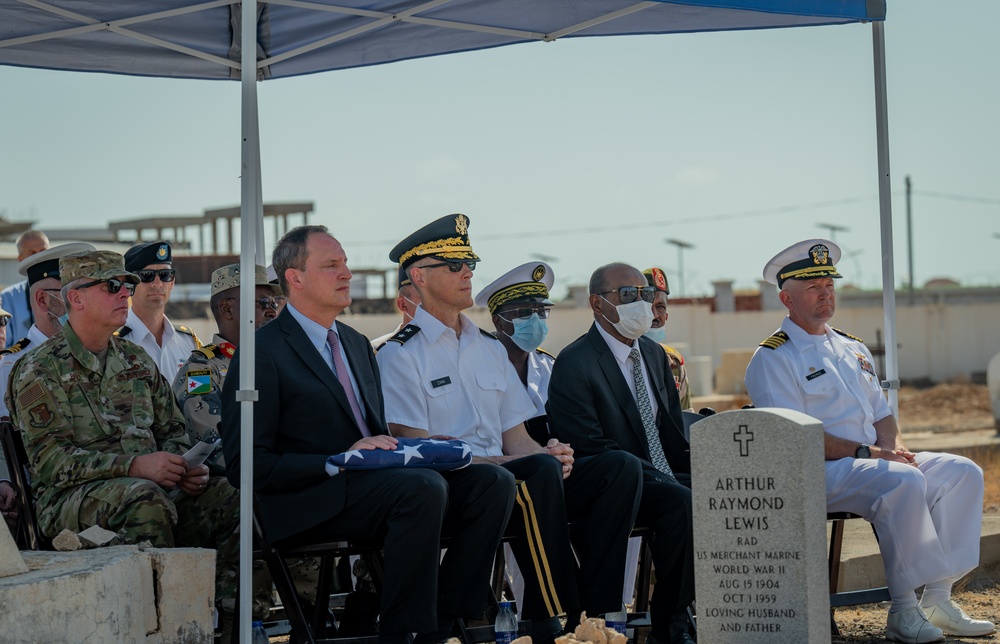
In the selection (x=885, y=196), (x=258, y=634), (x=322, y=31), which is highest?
(x=322, y=31)

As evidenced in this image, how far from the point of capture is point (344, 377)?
568cm

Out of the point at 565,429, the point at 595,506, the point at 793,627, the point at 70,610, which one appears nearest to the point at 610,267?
the point at 565,429

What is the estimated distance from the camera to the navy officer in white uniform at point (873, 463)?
640cm

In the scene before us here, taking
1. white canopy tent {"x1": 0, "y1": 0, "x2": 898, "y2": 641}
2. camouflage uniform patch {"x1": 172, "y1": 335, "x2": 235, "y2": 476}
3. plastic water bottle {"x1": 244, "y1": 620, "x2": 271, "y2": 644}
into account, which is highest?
white canopy tent {"x1": 0, "y1": 0, "x2": 898, "y2": 641}

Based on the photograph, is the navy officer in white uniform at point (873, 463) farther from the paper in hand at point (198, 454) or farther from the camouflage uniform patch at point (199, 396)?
the paper in hand at point (198, 454)

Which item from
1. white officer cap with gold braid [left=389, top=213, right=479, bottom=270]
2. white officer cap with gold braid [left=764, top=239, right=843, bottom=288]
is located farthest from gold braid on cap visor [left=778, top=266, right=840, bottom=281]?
white officer cap with gold braid [left=389, top=213, right=479, bottom=270]

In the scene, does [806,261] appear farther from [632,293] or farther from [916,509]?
[916,509]

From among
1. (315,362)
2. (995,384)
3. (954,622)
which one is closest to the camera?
(315,362)

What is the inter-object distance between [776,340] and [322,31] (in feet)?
9.98

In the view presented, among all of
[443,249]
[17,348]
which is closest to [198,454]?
[443,249]

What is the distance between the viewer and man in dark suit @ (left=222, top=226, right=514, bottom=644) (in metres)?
5.05

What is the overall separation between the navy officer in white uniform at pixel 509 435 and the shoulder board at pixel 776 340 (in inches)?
61.9

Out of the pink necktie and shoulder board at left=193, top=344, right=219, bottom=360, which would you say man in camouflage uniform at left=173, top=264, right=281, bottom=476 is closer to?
shoulder board at left=193, top=344, right=219, bottom=360

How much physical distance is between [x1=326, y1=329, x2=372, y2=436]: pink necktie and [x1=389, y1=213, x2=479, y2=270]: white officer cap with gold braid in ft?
1.89
